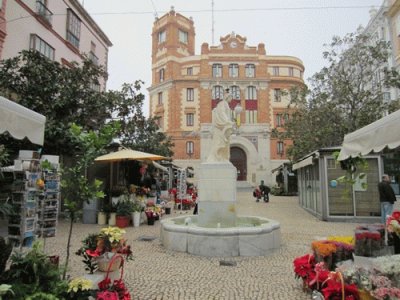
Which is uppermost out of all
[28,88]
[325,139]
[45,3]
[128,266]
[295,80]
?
[295,80]

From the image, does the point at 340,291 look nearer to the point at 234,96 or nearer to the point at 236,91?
the point at 234,96

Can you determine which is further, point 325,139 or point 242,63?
point 242,63

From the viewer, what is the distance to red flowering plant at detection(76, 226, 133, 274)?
419 centimetres

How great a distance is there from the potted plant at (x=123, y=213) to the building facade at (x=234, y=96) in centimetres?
2694

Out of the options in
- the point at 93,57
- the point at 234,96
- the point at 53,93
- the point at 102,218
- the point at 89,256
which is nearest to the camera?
the point at 89,256

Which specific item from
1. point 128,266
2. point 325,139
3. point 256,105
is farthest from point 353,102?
point 256,105

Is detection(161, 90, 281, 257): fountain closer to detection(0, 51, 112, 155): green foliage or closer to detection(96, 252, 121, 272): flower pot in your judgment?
detection(96, 252, 121, 272): flower pot

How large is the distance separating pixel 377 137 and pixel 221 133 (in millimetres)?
4901

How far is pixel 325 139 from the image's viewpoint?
1677cm

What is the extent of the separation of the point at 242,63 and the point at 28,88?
107 ft

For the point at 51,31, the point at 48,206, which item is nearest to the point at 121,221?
the point at 48,206

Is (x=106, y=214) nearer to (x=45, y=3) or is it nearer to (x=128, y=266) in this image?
(x=128, y=266)

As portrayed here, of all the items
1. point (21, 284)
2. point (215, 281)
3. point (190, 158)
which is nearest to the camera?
point (21, 284)

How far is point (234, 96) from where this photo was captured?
39.3 meters
